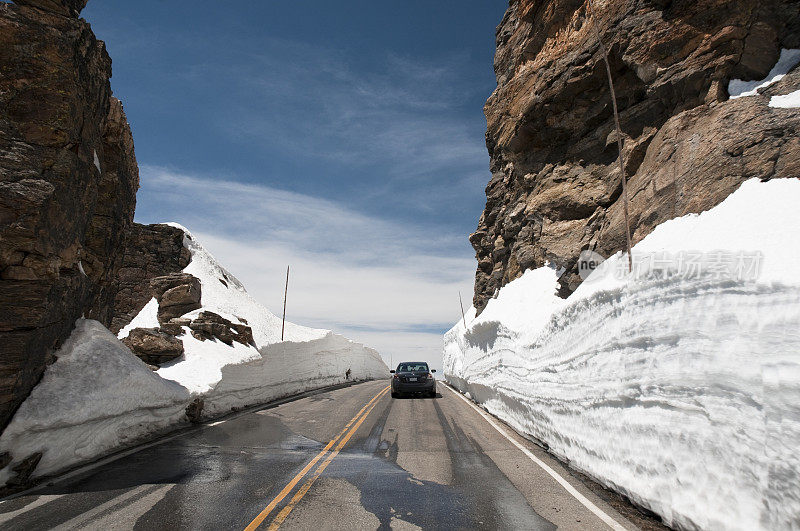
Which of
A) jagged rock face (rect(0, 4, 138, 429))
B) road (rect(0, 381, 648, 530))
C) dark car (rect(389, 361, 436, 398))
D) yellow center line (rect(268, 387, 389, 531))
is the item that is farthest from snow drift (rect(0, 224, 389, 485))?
dark car (rect(389, 361, 436, 398))

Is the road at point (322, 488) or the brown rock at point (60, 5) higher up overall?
the brown rock at point (60, 5)

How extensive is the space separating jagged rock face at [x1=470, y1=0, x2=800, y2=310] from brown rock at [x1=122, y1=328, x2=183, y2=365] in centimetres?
1583

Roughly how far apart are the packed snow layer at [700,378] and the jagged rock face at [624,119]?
2.84 meters

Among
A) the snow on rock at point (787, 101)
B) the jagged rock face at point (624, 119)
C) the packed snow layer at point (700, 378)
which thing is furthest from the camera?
the jagged rock face at point (624, 119)

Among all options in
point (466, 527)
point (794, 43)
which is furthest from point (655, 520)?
point (794, 43)

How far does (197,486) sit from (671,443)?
6.09m

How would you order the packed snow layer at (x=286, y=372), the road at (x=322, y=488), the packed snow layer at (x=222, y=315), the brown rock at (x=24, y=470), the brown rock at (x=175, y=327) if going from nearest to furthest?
the road at (x=322, y=488) < the brown rock at (x=24, y=470) < the packed snow layer at (x=222, y=315) < the packed snow layer at (x=286, y=372) < the brown rock at (x=175, y=327)

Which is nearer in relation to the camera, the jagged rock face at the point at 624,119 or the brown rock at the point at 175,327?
the jagged rock face at the point at 624,119

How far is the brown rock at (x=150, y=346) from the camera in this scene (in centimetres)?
1357

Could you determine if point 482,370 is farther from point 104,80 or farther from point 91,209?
point 104,80

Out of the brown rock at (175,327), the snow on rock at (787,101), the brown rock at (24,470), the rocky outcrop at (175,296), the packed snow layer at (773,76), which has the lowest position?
the brown rock at (24,470)

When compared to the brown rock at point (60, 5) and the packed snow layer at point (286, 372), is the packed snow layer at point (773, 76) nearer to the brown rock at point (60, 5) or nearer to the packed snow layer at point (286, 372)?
the brown rock at point (60, 5)

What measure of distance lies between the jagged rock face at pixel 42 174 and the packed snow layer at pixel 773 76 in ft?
53.9

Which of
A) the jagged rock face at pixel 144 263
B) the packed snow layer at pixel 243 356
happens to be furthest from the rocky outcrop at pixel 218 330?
the jagged rock face at pixel 144 263
